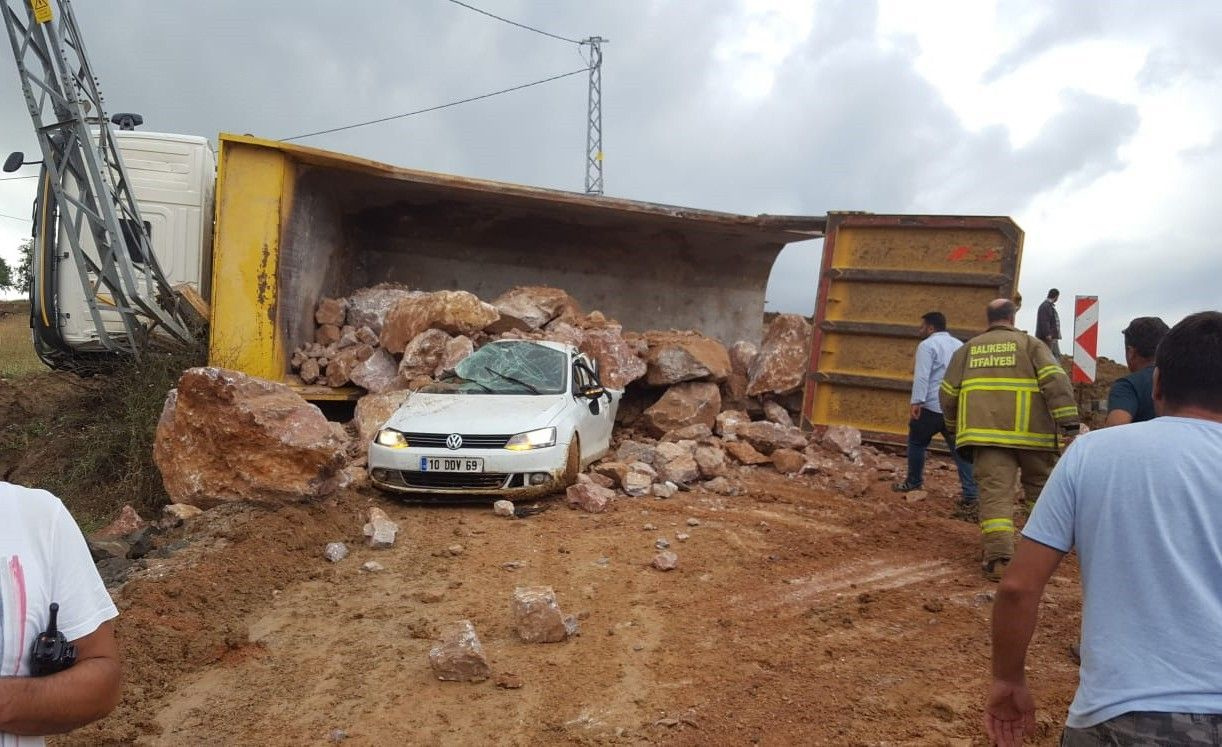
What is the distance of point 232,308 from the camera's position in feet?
29.9

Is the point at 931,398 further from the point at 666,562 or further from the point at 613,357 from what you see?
the point at 613,357

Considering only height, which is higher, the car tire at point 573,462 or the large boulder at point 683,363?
the large boulder at point 683,363

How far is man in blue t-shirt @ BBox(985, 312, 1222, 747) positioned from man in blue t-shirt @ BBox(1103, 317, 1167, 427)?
2124 millimetres

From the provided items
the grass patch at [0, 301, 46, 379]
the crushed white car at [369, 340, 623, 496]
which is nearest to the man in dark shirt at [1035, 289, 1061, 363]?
the crushed white car at [369, 340, 623, 496]

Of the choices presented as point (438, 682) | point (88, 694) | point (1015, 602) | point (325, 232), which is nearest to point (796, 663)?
point (438, 682)

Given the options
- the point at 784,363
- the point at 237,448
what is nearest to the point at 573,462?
the point at 237,448

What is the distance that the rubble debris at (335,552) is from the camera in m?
5.66

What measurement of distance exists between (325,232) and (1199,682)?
10125 millimetres

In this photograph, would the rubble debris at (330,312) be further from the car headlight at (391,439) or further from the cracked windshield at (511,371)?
the car headlight at (391,439)

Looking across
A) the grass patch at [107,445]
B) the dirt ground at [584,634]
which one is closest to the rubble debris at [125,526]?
the dirt ground at [584,634]

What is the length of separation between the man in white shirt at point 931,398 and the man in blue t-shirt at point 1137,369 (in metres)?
3.11

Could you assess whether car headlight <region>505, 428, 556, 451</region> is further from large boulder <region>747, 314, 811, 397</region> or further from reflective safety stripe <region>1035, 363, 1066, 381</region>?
large boulder <region>747, 314, 811, 397</region>

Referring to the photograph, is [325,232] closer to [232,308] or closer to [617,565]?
[232,308]

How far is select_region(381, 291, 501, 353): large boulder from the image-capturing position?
973 cm
